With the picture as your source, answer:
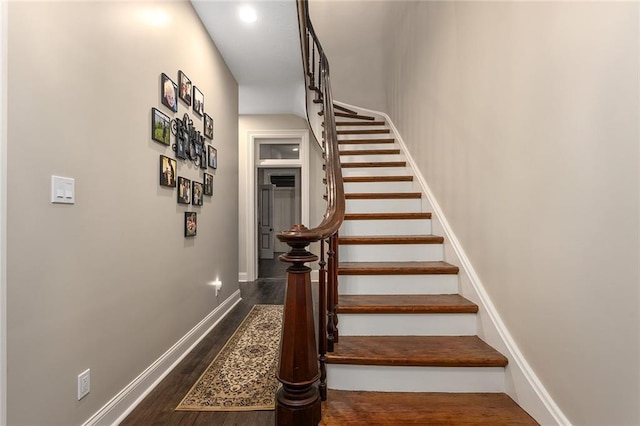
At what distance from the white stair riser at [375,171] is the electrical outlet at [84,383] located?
2505 mm

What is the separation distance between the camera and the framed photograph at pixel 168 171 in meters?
2.17

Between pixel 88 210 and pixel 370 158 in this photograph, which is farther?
pixel 370 158

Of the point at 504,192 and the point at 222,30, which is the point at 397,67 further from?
the point at 504,192

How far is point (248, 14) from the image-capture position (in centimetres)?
268

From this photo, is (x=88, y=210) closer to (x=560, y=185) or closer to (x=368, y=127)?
(x=560, y=185)

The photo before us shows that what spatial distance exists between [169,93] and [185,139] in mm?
373

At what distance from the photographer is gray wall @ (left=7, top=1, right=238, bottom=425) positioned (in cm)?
117

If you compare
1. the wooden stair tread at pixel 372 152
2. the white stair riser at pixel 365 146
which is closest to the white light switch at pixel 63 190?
the wooden stair tread at pixel 372 152

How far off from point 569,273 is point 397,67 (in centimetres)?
352

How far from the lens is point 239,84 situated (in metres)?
4.12

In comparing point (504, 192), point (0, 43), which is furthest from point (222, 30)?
point (504, 192)

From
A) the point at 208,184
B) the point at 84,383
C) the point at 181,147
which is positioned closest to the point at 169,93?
the point at 181,147

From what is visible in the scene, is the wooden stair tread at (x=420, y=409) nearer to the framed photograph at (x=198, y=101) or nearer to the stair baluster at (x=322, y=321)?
A: the stair baluster at (x=322, y=321)

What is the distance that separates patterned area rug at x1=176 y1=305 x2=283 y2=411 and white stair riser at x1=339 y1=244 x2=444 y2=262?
94 centimetres
